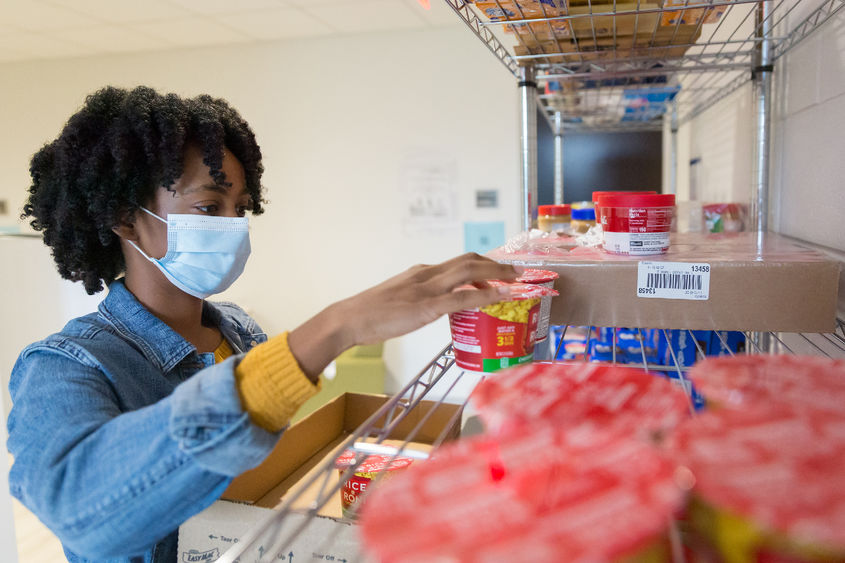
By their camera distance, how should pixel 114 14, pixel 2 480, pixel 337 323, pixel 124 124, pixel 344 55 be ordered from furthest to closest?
pixel 344 55 < pixel 114 14 < pixel 2 480 < pixel 124 124 < pixel 337 323

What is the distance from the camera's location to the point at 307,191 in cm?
463

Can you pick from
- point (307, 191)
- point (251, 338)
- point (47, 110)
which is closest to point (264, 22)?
point (307, 191)

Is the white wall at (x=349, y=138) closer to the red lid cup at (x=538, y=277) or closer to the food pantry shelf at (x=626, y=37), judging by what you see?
the food pantry shelf at (x=626, y=37)

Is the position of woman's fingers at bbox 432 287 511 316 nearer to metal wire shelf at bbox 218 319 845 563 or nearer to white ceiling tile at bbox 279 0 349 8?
metal wire shelf at bbox 218 319 845 563

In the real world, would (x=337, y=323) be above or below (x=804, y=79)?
below

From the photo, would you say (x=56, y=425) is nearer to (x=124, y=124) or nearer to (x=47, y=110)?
(x=124, y=124)

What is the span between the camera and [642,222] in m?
0.95

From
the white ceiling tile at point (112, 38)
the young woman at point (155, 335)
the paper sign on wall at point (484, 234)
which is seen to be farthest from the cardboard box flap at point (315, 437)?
the white ceiling tile at point (112, 38)

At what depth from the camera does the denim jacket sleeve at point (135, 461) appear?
65 centimetres

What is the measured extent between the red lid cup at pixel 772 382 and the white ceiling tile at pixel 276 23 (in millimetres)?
3817

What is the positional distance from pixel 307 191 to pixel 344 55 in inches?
41.1

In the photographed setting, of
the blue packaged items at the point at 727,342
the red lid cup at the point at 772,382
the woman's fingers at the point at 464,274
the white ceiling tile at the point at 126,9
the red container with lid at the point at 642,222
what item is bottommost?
the blue packaged items at the point at 727,342

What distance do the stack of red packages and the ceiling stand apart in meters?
3.36

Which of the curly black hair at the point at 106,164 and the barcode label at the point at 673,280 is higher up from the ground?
the curly black hair at the point at 106,164
